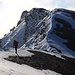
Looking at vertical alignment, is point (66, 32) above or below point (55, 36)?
above

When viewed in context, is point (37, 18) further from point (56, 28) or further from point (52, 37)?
point (52, 37)

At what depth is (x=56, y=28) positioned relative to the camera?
83.2 metres

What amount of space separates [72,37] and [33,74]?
73677mm

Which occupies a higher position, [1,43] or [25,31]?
[25,31]

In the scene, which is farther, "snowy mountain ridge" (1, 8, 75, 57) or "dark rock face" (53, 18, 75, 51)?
"dark rock face" (53, 18, 75, 51)

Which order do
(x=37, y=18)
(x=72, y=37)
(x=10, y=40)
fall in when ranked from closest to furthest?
(x=72, y=37) → (x=37, y=18) → (x=10, y=40)

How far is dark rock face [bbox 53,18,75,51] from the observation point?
77.2 metres

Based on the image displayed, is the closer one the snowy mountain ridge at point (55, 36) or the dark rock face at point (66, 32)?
the snowy mountain ridge at point (55, 36)

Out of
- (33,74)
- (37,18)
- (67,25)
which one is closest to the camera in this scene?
(33,74)

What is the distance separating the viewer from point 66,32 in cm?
8506

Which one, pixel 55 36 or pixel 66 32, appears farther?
pixel 66 32

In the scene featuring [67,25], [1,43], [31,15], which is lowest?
[1,43]

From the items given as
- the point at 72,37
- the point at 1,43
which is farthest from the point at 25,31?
the point at 72,37

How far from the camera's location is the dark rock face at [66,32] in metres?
77.2
